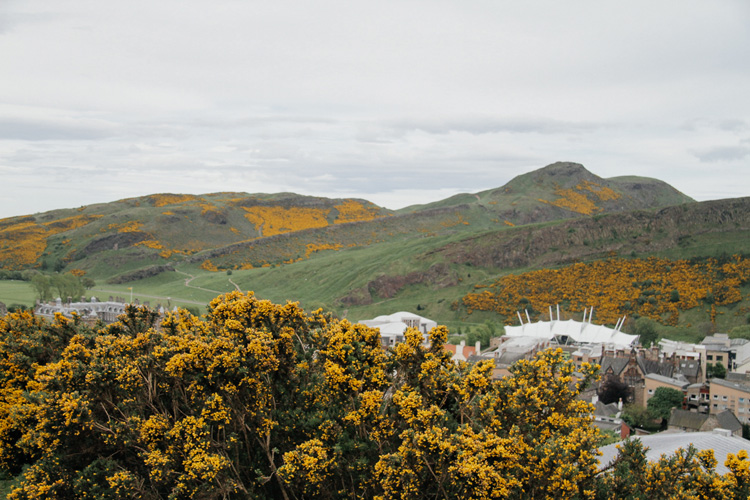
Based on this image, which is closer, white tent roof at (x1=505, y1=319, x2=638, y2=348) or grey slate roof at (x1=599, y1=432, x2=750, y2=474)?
grey slate roof at (x1=599, y1=432, x2=750, y2=474)

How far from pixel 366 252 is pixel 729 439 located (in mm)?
98531

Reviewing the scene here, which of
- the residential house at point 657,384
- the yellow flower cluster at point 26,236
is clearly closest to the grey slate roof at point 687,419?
the residential house at point 657,384

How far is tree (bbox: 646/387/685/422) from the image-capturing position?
141ft

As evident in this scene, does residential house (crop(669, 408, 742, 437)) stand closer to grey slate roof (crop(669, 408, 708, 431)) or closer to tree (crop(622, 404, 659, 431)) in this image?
grey slate roof (crop(669, 408, 708, 431))

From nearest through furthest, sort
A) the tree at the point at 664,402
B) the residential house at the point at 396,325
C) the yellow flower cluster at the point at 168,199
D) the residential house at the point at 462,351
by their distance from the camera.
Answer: the tree at the point at 664,402 → the residential house at the point at 462,351 → the residential house at the point at 396,325 → the yellow flower cluster at the point at 168,199

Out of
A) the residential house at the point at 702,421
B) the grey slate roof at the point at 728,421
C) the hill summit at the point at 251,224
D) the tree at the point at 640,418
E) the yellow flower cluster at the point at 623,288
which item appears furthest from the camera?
the hill summit at the point at 251,224

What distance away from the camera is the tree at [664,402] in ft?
141

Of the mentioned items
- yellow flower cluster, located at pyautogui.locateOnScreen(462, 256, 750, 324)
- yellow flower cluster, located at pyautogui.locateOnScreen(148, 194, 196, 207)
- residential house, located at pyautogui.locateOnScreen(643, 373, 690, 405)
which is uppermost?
yellow flower cluster, located at pyautogui.locateOnScreen(148, 194, 196, 207)

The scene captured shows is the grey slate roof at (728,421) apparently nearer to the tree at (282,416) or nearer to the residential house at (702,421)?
the residential house at (702,421)

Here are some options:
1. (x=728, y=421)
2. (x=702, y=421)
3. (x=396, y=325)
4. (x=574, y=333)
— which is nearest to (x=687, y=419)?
(x=702, y=421)

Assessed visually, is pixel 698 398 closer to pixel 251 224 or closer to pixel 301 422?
pixel 301 422

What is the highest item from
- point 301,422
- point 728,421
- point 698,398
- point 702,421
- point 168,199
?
point 168,199

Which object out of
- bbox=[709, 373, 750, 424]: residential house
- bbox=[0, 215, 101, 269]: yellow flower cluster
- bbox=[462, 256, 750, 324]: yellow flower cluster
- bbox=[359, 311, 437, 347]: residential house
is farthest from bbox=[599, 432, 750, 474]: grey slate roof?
bbox=[0, 215, 101, 269]: yellow flower cluster

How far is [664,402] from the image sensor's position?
43469mm
